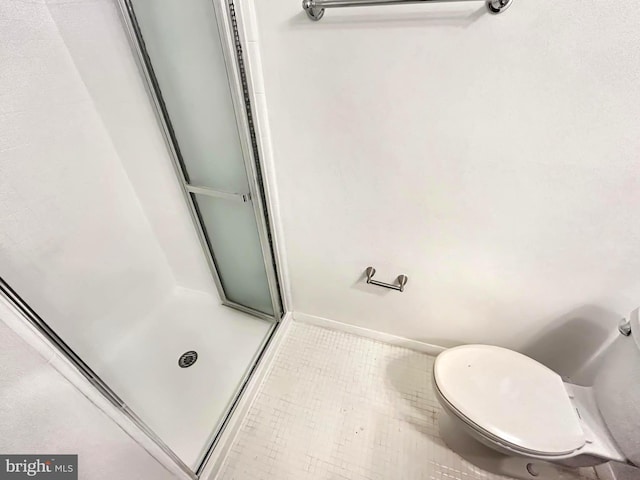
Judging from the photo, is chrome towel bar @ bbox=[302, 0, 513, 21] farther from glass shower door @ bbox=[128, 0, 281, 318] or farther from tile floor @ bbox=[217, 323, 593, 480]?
tile floor @ bbox=[217, 323, 593, 480]

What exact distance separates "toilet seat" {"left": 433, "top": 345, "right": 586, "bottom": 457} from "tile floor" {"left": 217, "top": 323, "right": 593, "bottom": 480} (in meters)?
0.36

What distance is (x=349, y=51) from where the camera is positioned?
0.74 m

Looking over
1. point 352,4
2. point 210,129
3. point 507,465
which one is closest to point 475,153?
point 352,4

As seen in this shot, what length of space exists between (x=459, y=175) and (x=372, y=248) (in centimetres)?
42

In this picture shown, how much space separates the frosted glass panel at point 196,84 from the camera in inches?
34.8

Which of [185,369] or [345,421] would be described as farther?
[185,369]

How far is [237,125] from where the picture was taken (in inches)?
38.2

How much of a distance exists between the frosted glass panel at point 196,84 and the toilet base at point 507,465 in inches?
54.6

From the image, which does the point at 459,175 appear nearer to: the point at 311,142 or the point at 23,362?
the point at 311,142

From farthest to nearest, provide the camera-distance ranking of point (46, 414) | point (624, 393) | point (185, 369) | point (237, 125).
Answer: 1. point (185, 369)
2. point (237, 125)
3. point (624, 393)
4. point (46, 414)

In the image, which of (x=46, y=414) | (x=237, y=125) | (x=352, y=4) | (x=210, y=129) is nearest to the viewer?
(x=46, y=414)

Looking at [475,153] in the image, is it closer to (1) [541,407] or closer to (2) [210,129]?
(1) [541,407]

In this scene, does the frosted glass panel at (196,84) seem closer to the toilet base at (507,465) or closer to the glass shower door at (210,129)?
the glass shower door at (210,129)

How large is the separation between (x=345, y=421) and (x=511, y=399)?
64 cm
